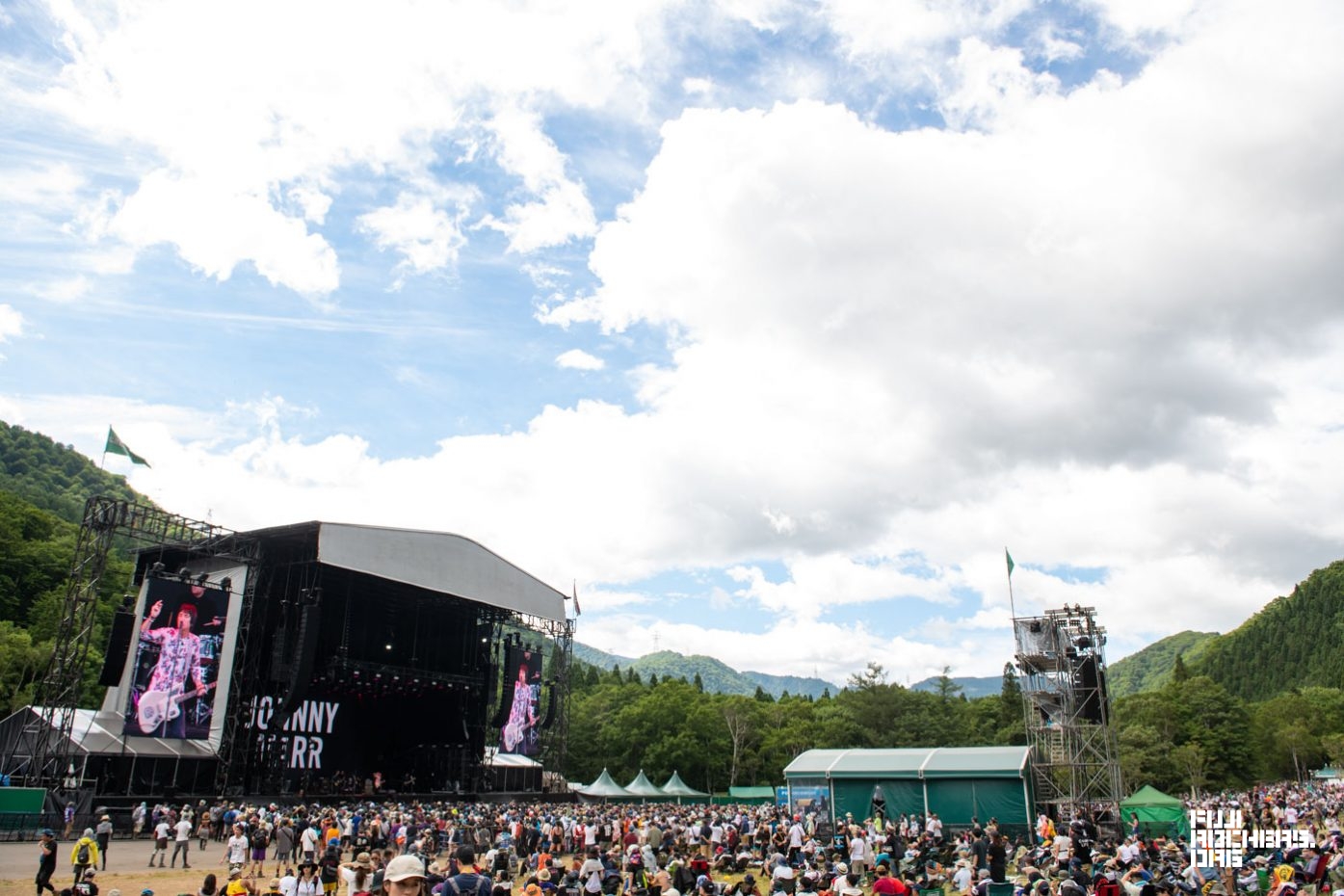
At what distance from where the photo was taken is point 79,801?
25.0 metres

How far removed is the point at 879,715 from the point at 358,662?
148 feet

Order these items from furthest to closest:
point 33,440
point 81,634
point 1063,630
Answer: point 33,440 → point 1063,630 → point 81,634

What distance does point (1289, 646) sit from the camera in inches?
5064

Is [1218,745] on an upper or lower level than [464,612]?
lower

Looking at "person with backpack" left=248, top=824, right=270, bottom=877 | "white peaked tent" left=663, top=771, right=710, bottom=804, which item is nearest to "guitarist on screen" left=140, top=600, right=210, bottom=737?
"person with backpack" left=248, top=824, right=270, bottom=877

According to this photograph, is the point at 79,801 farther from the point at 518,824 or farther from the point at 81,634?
the point at 518,824

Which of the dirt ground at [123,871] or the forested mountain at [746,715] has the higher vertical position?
the forested mountain at [746,715]

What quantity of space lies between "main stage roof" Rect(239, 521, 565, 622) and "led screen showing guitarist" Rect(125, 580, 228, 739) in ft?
10.4

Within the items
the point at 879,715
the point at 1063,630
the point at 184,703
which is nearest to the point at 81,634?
the point at 184,703

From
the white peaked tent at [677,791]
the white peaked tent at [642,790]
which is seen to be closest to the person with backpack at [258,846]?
the white peaked tent at [642,790]

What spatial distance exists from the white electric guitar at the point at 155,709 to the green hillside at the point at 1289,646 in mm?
128636

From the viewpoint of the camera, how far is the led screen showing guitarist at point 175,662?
91.2ft

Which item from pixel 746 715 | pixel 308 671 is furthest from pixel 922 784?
pixel 746 715

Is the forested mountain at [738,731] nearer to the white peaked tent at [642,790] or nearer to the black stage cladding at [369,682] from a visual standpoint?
the white peaked tent at [642,790]
